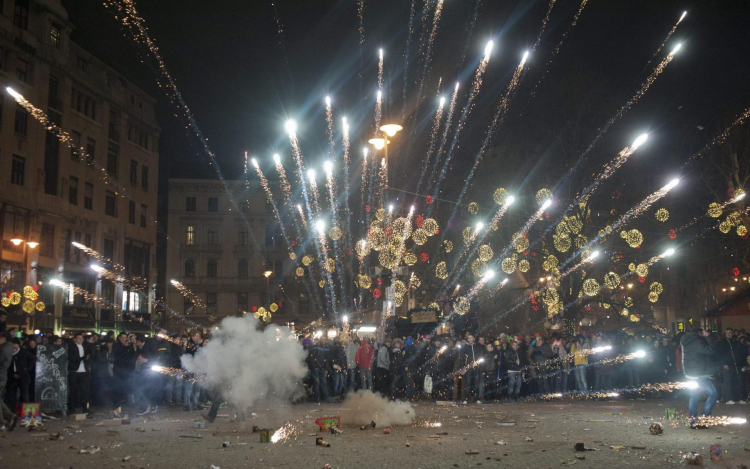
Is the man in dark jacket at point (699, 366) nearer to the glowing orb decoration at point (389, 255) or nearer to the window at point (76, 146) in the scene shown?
the glowing orb decoration at point (389, 255)

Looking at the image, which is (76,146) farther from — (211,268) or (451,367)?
(451,367)

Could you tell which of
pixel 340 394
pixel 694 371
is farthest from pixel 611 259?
pixel 694 371

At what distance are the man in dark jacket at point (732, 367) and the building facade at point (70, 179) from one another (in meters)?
31.3

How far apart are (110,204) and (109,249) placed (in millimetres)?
3205

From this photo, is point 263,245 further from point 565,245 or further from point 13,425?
point 13,425

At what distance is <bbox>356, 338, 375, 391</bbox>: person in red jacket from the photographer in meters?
19.4

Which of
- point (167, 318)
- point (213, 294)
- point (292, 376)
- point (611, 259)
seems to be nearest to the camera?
point (292, 376)

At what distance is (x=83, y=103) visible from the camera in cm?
4400

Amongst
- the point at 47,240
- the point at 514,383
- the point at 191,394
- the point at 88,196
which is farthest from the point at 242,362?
the point at 88,196

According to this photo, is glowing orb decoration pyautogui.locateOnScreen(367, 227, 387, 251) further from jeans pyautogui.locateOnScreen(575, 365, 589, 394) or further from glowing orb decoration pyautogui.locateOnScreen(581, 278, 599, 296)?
jeans pyautogui.locateOnScreen(575, 365, 589, 394)

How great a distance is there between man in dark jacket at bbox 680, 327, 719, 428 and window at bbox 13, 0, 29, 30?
3825 cm

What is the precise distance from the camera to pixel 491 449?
31.4 ft

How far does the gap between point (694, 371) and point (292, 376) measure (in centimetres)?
719

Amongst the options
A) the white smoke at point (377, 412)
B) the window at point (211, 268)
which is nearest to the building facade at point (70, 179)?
the window at point (211, 268)
